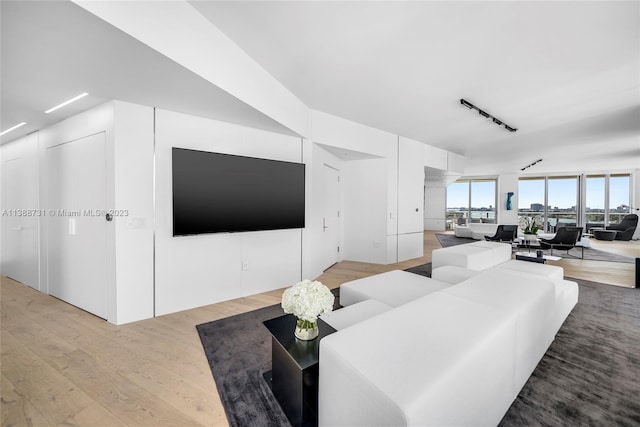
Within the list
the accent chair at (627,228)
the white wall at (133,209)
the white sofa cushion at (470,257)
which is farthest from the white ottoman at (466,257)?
the accent chair at (627,228)

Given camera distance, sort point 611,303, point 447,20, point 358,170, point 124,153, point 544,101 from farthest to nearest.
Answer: point 358,170, point 544,101, point 611,303, point 124,153, point 447,20

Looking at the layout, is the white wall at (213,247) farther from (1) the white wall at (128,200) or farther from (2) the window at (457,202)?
(2) the window at (457,202)

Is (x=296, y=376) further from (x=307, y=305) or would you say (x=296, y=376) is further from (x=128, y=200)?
(x=128, y=200)

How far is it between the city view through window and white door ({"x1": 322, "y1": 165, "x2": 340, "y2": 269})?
9.72m

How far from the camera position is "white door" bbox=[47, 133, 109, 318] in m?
2.95

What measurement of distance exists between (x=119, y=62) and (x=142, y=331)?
252cm

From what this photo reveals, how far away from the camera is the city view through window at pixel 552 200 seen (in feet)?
34.0

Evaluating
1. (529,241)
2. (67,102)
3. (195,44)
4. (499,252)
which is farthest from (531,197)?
(67,102)

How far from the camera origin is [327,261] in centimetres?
527

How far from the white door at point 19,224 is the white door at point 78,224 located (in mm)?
644

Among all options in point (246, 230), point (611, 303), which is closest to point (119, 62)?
point (246, 230)

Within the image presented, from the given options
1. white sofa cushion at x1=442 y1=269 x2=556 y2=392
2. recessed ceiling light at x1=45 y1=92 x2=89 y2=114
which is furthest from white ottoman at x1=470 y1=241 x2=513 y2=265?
recessed ceiling light at x1=45 y1=92 x2=89 y2=114

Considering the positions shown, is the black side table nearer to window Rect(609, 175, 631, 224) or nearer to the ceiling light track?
the ceiling light track

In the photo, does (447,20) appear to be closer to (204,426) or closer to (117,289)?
(204,426)
